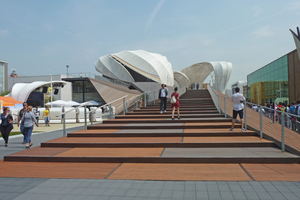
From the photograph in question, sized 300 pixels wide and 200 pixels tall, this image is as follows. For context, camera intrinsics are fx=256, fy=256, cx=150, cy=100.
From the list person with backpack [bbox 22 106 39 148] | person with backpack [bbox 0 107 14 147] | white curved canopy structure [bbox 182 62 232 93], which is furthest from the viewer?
white curved canopy structure [bbox 182 62 232 93]

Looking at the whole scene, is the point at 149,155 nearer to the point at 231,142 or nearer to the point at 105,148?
the point at 105,148

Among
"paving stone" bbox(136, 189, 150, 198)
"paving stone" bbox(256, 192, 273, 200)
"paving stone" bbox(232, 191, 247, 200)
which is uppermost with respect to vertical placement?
"paving stone" bbox(256, 192, 273, 200)

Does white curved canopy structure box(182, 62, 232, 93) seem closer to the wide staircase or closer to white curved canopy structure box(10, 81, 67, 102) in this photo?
white curved canopy structure box(10, 81, 67, 102)

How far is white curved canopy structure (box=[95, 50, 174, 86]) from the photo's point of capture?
4803 cm

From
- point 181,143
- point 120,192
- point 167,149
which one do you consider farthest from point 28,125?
point 120,192

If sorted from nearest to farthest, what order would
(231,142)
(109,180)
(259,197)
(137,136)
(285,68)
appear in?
(259,197)
(109,180)
(231,142)
(137,136)
(285,68)

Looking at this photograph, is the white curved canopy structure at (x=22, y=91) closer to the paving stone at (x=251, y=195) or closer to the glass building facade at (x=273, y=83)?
the glass building facade at (x=273, y=83)

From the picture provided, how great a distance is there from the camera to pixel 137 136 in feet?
30.0

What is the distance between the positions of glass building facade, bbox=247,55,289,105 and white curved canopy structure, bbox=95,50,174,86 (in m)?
18.1

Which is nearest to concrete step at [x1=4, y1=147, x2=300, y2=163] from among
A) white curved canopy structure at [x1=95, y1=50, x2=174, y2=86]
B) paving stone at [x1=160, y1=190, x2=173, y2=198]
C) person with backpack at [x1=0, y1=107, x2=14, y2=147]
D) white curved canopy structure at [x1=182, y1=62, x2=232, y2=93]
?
paving stone at [x1=160, y1=190, x2=173, y2=198]

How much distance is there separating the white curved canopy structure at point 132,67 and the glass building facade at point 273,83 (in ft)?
59.5

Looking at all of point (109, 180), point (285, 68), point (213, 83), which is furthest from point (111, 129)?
point (213, 83)

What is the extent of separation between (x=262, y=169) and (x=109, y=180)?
10.5 feet


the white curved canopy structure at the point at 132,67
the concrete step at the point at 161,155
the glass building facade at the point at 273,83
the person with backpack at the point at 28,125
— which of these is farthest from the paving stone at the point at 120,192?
the white curved canopy structure at the point at 132,67
